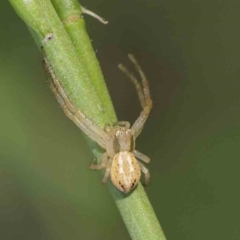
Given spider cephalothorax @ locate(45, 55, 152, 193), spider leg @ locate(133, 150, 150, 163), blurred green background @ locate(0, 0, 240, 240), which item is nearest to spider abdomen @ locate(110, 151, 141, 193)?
spider cephalothorax @ locate(45, 55, 152, 193)

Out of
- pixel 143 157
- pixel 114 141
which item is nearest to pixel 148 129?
pixel 143 157

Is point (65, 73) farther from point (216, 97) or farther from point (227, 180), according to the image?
point (216, 97)

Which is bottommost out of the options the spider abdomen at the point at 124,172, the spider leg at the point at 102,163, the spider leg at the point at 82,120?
the spider abdomen at the point at 124,172

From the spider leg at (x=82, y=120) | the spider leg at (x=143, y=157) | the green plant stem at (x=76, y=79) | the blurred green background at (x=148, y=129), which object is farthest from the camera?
the blurred green background at (x=148, y=129)

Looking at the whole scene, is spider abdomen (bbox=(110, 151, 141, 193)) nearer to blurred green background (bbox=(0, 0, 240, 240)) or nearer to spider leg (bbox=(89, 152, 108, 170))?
spider leg (bbox=(89, 152, 108, 170))

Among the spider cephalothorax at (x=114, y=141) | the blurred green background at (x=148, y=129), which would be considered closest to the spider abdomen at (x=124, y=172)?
the spider cephalothorax at (x=114, y=141)

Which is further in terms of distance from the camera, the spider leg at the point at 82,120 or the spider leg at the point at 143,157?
the spider leg at the point at 143,157

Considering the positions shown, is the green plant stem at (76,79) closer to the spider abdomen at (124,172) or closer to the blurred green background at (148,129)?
the spider abdomen at (124,172)
